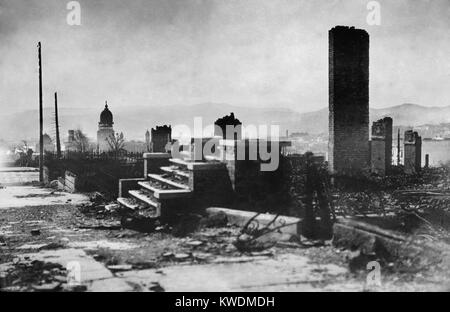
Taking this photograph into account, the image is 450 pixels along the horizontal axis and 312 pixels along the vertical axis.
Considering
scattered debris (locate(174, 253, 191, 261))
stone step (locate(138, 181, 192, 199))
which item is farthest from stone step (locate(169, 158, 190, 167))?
scattered debris (locate(174, 253, 191, 261))

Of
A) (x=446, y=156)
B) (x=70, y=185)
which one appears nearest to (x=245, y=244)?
(x=70, y=185)

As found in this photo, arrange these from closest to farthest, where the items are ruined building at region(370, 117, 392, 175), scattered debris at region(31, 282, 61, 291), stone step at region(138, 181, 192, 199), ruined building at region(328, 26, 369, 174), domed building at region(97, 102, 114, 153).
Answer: scattered debris at region(31, 282, 61, 291) → stone step at region(138, 181, 192, 199) → ruined building at region(328, 26, 369, 174) → ruined building at region(370, 117, 392, 175) → domed building at region(97, 102, 114, 153)

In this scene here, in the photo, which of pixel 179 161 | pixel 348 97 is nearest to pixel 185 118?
pixel 348 97

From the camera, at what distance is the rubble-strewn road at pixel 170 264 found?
5047 mm

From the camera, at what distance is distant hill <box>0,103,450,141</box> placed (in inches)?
3816

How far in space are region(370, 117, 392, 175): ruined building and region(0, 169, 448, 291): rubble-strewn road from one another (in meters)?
16.9

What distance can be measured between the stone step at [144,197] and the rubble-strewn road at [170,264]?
1342 millimetres

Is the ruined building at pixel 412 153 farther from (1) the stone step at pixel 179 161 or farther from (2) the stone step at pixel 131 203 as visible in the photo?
(2) the stone step at pixel 131 203

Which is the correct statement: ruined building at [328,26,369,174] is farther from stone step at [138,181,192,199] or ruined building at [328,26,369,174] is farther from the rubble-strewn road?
→ the rubble-strewn road

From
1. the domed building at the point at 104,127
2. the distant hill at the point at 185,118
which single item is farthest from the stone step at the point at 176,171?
the distant hill at the point at 185,118

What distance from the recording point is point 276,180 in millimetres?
10164

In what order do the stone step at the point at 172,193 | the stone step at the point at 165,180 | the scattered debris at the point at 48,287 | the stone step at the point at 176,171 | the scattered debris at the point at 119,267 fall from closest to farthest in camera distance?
the scattered debris at the point at 48,287, the scattered debris at the point at 119,267, the stone step at the point at 172,193, the stone step at the point at 165,180, the stone step at the point at 176,171
